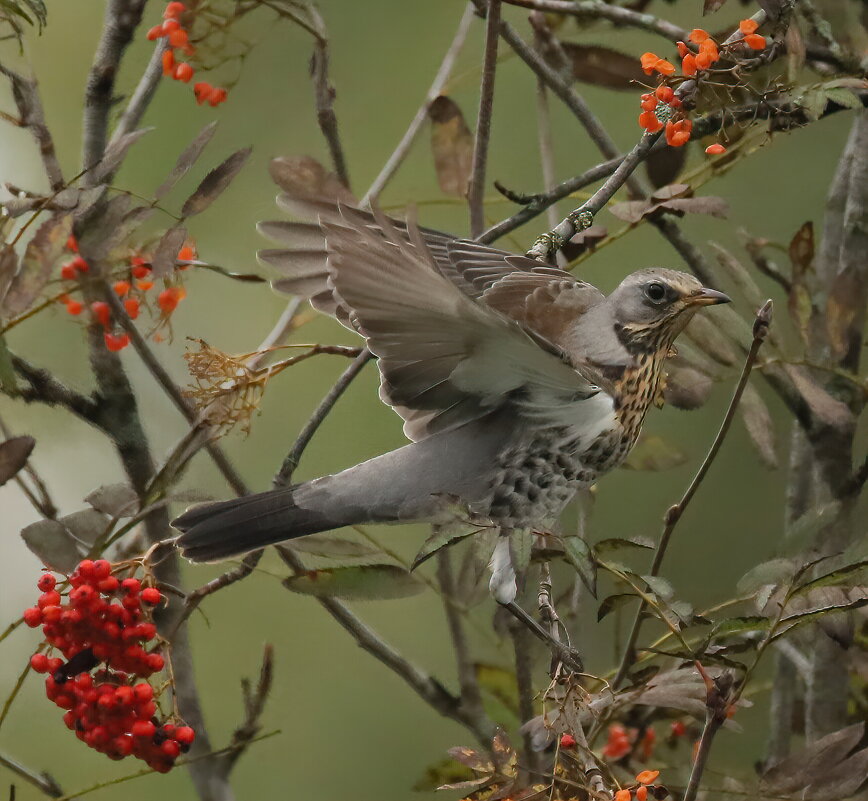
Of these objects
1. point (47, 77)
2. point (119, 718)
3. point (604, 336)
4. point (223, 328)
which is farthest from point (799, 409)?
point (47, 77)

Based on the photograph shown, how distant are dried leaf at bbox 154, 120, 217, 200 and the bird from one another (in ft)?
0.48

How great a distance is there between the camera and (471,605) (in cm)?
124

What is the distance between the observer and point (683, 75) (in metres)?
1.08

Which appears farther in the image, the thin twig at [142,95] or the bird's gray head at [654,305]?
the thin twig at [142,95]

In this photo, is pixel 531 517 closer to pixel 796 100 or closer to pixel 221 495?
pixel 221 495

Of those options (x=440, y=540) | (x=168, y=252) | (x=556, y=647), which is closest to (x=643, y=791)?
(x=556, y=647)

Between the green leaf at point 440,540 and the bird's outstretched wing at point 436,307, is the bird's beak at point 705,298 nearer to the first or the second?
the bird's outstretched wing at point 436,307

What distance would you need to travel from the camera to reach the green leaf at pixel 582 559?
33.5 inches

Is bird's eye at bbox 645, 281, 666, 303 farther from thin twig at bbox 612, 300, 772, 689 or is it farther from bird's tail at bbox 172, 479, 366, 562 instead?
bird's tail at bbox 172, 479, 366, 562

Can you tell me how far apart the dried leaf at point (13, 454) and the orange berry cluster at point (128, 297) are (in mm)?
186

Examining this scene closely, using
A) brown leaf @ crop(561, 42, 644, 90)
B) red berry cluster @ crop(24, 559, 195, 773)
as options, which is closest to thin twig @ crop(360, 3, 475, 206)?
brown leaf @ crop(561, 42, 644, 90)

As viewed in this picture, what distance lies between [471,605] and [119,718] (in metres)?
0.39

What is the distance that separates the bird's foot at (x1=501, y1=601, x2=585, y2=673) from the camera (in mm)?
942

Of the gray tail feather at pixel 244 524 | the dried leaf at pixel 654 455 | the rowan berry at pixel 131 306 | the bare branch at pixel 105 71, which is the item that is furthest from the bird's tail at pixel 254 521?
the bare branch at pixel 105 71
